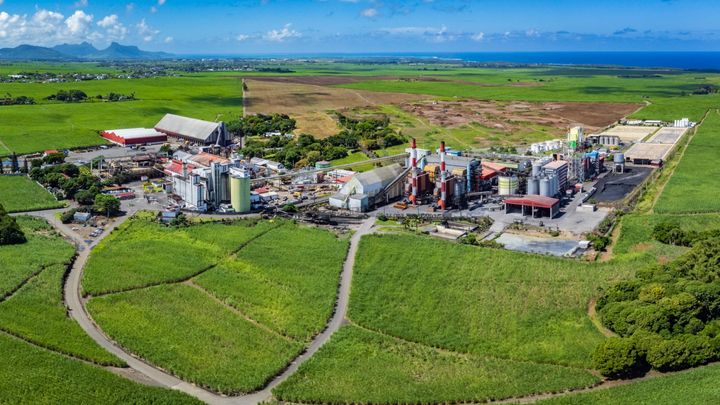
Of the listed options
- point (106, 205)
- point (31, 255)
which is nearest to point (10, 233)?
point (31, 255)

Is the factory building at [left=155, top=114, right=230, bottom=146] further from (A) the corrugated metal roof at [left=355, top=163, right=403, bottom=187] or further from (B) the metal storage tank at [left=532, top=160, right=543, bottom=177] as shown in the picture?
(B) the metal storage tank at [left=532, top=160, right=543, bottom=177]

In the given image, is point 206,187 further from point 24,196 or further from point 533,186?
point 533,186

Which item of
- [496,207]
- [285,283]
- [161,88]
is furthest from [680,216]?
[161,88]

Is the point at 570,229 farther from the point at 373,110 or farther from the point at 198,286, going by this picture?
the point at 373,110

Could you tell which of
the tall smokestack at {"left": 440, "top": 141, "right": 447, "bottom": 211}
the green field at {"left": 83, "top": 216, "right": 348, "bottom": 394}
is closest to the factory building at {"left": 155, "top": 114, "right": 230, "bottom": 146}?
the green field at {"left": 83, "top": 216, "right": 348, "bottom": 394}

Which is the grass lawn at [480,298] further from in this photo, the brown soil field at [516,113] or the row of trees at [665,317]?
the brown soil field at [516,113]

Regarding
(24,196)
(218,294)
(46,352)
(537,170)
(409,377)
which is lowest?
(409,377)

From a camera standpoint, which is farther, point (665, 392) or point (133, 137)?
point (133, 137)
